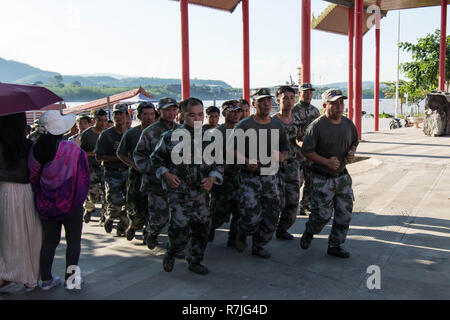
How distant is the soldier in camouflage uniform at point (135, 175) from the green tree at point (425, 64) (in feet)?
86.8

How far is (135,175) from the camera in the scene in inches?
226

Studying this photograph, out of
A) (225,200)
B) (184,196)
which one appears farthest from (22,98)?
(225,200)

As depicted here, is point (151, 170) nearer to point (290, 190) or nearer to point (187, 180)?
point (187, 180)

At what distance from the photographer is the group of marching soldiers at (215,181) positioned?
441 cm

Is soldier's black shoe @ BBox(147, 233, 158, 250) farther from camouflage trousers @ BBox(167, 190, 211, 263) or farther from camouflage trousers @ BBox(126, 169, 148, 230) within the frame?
camouflage trousers @ BBox(167, 190, 211, 263)

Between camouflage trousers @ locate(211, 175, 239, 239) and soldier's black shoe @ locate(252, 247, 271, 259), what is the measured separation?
0.63 meters

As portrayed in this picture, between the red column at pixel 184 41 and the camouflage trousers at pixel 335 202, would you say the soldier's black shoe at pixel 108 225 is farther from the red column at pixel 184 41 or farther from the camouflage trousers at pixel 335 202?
the red column at pixel 184 41

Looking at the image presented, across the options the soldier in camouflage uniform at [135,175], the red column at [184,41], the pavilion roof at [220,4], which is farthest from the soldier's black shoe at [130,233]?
the pavilion roof at [220,4]

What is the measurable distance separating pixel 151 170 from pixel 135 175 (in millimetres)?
821

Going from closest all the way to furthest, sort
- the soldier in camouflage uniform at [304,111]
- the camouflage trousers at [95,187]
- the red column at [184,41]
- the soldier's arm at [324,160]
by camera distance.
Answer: the soldier's arm at [324,160] → the soldier in camouflage uniform at [304,111] → the camouflage trousers at [95,187] → the red column at [184,41]
